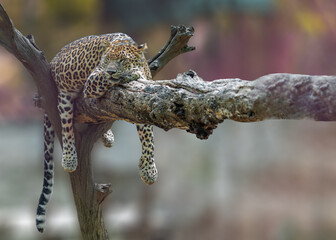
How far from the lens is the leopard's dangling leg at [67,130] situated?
264cm

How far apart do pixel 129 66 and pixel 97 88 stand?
9.6 inches

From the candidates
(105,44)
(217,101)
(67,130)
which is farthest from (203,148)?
(217,101)

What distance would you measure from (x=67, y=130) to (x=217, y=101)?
4.00 ft

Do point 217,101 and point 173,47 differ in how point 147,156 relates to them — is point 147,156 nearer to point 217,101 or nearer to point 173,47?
point 173,47

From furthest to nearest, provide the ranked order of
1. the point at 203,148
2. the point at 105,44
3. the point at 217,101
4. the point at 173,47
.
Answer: the point at 203,148 < the point at 173,47 < the point at 105,44 < the point at 217,101

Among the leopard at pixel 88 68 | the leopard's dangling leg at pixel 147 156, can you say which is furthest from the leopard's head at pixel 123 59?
the leopard's dangling leg at pixel 147 156

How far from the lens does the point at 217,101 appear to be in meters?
1.70

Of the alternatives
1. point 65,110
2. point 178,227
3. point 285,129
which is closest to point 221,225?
point 178,227

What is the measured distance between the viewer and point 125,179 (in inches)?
306

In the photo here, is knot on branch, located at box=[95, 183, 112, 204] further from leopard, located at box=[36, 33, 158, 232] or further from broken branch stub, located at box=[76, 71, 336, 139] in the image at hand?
broken branch stub, located at box=[76, 71, 336, 139]

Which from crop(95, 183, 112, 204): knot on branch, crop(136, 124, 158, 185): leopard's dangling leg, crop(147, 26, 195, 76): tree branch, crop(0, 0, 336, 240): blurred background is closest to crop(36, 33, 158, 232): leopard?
crop(136, 124, 158, 185): leopard's dangling leg

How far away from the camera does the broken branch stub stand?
4.73 feet

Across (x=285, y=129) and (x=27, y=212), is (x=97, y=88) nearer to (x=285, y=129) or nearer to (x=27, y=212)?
(x=285, y=129)

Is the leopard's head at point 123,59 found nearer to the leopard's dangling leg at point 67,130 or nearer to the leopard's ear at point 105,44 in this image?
the leopard's ear at point 105,44
